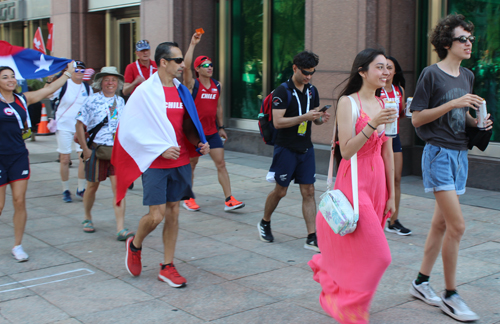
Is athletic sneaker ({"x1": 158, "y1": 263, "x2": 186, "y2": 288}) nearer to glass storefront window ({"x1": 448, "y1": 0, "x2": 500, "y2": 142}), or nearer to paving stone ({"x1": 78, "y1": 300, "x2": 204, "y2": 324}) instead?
paving stone ({"x1": 78, "y1": 300, "x2": 204, "y2": 324})

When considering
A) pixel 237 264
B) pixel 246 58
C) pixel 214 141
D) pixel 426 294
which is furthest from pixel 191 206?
pixel 246 58

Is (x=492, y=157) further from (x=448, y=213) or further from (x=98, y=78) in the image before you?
(x=98, y=78)

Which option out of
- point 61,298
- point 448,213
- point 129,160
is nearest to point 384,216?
point 448,213

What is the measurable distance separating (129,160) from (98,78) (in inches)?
74.8

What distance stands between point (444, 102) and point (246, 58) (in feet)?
29.2

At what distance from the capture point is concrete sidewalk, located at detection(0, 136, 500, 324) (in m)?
4.18

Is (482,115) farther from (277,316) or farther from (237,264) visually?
(237,264)

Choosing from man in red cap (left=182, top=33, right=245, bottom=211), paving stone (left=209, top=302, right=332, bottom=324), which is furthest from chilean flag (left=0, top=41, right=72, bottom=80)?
paving stone (left=209, top=302, right=332, bottom=324)

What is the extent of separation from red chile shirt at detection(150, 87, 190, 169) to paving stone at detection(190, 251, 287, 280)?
1.03 m

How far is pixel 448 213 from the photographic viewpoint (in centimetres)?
411

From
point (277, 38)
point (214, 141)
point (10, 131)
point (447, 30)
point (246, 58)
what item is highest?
point (277, 38)

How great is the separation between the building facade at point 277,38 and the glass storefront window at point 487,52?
0.01m

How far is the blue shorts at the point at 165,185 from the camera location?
4.75 meters

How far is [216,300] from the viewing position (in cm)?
442
